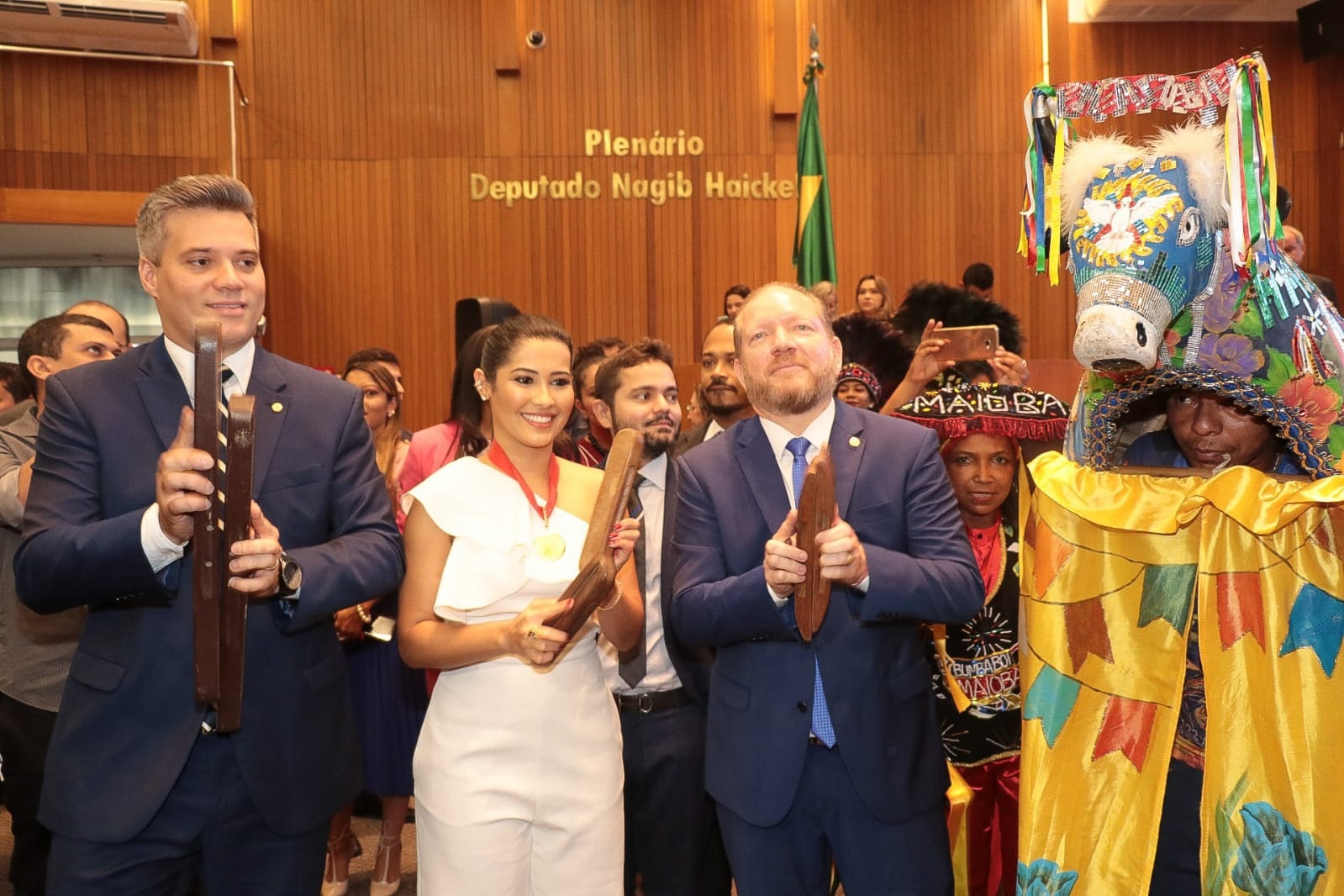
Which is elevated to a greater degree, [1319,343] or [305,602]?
[1319,343]

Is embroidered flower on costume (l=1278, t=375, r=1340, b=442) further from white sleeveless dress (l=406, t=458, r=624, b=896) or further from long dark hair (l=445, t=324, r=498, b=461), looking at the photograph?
long dark hair (l=445, t=324, r=498, b=461)

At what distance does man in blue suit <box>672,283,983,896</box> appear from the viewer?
7.39 ft

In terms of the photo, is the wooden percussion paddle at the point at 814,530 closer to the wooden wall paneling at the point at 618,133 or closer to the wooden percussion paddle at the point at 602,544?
the wooden percussion paddle at the point at 602,544

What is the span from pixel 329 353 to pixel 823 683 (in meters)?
7.64

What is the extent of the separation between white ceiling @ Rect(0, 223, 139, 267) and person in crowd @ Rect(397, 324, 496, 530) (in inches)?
233

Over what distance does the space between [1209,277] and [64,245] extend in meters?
9.32

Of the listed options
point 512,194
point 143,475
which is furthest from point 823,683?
point 512,194

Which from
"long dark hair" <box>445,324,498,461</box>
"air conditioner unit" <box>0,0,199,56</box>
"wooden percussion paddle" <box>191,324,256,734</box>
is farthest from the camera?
"air conditioner unit" <box>0,0,199,56</box>

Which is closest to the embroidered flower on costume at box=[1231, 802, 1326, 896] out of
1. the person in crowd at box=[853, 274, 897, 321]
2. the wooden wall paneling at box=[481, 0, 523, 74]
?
the person in crowd at box=[853, 274, 897, 321]

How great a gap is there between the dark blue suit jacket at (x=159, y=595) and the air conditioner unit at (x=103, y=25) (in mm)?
7385

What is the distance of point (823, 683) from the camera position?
7.50ft

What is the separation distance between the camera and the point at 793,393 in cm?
237

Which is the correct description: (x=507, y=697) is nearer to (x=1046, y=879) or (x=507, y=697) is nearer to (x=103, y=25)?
(x=1046, y=879)

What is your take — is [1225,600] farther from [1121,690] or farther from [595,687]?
[595,687]
